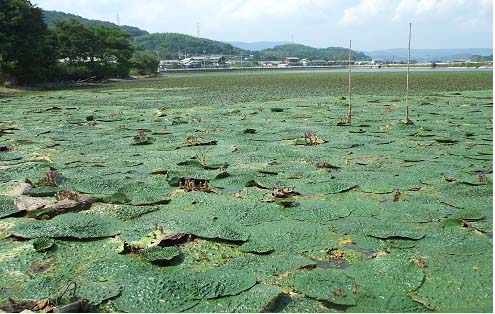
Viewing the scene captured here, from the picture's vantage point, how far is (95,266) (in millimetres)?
3023

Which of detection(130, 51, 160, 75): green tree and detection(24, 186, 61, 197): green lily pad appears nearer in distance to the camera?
detection(24, 186, 61, 197): green lily pad

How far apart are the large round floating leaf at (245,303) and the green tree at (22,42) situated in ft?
83.9

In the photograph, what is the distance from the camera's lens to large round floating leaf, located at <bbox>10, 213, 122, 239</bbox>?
3.53 meters

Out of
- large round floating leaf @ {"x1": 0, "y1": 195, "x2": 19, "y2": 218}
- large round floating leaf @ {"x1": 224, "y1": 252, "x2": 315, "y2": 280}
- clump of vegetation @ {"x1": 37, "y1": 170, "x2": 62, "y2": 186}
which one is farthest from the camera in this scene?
clump of vegetation @ {"x1": 37, "y1": 170, "x2": 62, "y2": 186}

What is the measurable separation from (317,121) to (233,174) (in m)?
4.73

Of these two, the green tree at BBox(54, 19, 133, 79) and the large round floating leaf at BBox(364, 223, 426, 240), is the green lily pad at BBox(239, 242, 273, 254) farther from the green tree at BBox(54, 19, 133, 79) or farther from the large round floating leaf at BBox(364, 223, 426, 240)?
the green tree at BBox(54, 19, 133, 79)

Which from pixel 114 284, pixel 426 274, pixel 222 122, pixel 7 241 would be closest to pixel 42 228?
pixel 7 241

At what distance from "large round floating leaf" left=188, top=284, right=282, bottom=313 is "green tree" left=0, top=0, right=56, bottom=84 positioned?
25.6 meters

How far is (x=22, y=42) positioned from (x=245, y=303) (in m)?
26.7

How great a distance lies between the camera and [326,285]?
8.77 feet

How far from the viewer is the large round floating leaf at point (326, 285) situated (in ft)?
8.33

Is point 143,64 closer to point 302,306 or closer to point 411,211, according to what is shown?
point 411,211

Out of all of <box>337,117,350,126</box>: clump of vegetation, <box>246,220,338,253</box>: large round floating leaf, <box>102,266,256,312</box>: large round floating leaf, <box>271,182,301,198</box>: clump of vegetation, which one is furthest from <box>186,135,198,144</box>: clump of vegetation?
<box>102,266,256,312</box>: large round floating leaf

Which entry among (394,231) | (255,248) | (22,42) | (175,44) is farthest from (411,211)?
(175,44)
